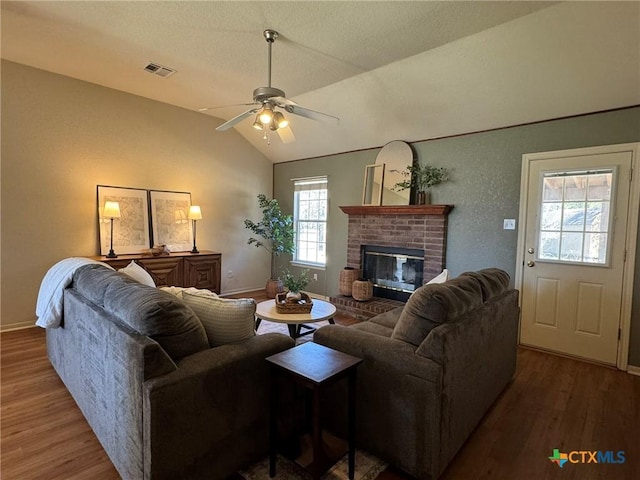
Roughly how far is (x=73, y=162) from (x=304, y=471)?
4271 mm

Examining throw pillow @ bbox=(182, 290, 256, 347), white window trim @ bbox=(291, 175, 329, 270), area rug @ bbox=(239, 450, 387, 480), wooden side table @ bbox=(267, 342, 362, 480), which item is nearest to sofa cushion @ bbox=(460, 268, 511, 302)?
wooden side table @ bbox=(267, 342, 362, 480)

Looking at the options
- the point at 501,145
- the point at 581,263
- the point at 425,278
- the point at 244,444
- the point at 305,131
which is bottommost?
the point at 244,444

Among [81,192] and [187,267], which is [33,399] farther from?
[81,192]

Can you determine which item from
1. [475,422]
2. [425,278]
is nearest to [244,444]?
[475,422]

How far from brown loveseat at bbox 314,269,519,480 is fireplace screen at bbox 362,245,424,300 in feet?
7.43

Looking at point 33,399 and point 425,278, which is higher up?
point 425,278

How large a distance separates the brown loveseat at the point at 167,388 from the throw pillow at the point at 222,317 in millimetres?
68

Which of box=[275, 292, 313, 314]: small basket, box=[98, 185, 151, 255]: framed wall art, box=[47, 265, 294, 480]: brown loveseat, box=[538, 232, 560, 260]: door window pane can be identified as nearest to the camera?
box=[47, 265, 294, 480]: brown loveseat

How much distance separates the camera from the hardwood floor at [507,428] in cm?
174

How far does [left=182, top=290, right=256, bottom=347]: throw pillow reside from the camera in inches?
68.3

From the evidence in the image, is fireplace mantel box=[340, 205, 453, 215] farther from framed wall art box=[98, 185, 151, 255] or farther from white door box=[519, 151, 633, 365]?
framed wall art box=[98, 185, 151, 255]

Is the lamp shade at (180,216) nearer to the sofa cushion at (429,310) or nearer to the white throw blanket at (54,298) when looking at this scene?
the white throw blanket at (54,298)

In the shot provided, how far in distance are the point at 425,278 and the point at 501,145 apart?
1778 mm

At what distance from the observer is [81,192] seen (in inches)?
159
